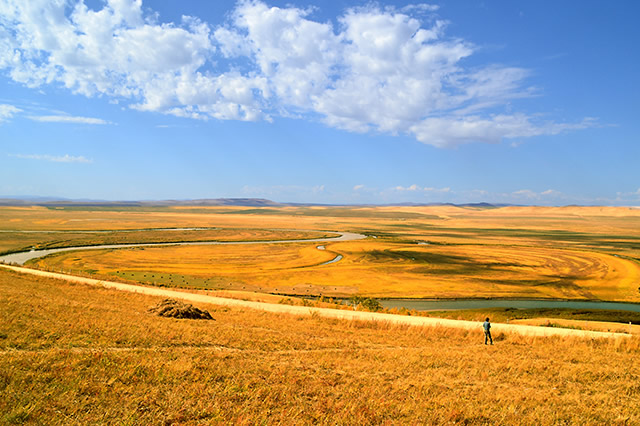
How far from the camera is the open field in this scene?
7.10m

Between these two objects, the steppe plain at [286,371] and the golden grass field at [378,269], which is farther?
the golden grass field at [378,269]

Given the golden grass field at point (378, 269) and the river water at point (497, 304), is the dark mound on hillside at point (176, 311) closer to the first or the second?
the river water at point (497, 304)

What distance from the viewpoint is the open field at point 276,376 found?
7.10 metres

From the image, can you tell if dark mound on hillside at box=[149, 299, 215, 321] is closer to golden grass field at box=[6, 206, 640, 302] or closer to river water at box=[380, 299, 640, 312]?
river water at box=[380, 299, 640, 312]

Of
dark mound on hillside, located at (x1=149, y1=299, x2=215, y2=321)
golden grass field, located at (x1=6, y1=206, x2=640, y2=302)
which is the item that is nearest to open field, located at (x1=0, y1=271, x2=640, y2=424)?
dark mound on hillside, located at (x1=149, y1=299, x2=215, y2=321)

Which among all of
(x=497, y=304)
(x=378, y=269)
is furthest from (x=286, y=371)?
(x=378, y=269)

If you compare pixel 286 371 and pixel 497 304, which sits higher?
pixel 286 371

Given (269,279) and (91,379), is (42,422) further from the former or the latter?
(269,279)

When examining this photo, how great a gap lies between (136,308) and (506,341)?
19.3 m

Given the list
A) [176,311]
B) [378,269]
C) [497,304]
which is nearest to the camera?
[176,311]

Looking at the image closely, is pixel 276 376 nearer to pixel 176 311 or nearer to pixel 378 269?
pixel 176 311

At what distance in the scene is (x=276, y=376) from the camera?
30.3ft

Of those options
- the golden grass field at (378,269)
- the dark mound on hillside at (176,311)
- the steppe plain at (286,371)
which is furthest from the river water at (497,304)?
the dark mound on hillside at (176,311)

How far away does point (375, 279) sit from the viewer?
162 ft
